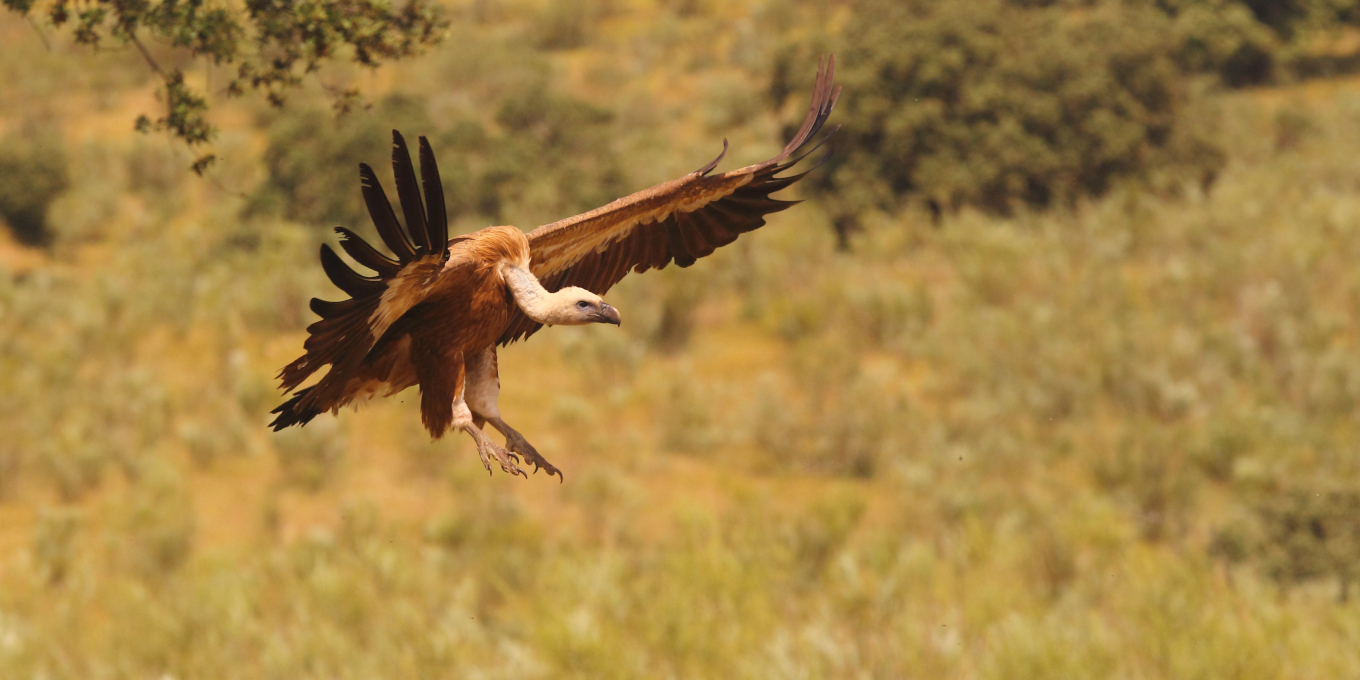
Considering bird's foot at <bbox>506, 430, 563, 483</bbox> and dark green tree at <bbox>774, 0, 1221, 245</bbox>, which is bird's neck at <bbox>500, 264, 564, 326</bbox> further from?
dark green tree at <bbox>774, 0, 1221, 245</bbox>

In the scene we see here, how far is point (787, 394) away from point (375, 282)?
13.7m

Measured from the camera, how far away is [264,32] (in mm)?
4840

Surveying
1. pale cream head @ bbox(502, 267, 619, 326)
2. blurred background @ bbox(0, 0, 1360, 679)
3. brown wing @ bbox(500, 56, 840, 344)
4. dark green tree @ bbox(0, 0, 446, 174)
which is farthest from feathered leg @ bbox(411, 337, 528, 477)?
dark green tree @ bbox(0, 0, 446, 174)

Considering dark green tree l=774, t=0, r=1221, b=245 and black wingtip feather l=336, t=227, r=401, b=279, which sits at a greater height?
black wingtip feather l=336, t=227, r=401, b=279

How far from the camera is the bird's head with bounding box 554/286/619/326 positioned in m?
2.80

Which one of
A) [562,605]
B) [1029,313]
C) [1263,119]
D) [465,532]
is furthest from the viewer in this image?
[1263,119]

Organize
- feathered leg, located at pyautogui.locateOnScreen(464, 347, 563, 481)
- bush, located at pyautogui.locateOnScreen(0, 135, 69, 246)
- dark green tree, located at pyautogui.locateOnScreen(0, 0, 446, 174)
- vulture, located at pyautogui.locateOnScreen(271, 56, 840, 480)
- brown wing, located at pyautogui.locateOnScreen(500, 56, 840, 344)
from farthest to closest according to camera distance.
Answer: bush, located at pyautogui.locateOnScreen(0, 135, 69, 246) → dark green tree, located at pyautogui.locateOnScreen(0, 0, 446, 174) → brown wing, located at pyautogui.locateOnScreen(500, 56, 840, 344) → feathered leg, located at pyautogui.locateOnScreen(464, 347, 563, 481) → vulture, located at pyautogui.locateOnScreen(271, 56, 840, 480)

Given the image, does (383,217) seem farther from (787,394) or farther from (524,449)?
(787,394)

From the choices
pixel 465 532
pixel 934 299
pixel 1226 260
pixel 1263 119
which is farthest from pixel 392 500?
pixel 1263 119

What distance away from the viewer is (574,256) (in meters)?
3.93

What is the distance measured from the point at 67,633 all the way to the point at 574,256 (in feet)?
30.7

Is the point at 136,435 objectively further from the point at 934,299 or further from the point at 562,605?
the point at 934,299

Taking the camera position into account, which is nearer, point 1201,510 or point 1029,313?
point 1201,510

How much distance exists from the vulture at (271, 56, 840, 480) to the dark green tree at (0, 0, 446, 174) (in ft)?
4.33
